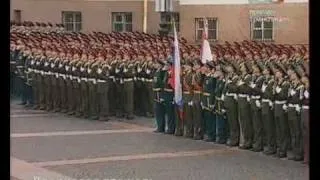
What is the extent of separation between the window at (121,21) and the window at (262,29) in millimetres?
5307

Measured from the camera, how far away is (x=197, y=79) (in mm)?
9297

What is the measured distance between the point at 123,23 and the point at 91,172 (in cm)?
1784

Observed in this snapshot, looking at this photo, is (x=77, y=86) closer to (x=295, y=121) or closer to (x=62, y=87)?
(x=62, y=87)

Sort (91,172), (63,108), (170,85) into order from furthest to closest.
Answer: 1. (63,108)
2. (170,85)
3. (91,172)

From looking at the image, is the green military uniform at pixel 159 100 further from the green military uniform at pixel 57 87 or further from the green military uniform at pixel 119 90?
the green military uniform at pixel 57 87

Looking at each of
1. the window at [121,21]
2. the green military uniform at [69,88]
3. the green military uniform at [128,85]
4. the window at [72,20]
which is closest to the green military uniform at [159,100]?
the green military uniform at [128,85]

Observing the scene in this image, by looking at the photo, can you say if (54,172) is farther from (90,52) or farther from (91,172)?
(90,52)

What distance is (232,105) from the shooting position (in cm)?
859

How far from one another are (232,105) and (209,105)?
0.55 metres

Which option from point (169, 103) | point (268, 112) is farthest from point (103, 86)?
point (268, 112)

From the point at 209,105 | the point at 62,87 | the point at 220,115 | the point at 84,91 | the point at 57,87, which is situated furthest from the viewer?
the point at 57,87

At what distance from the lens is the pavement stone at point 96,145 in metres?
8.43

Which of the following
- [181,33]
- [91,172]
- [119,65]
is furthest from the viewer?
[181,33]
